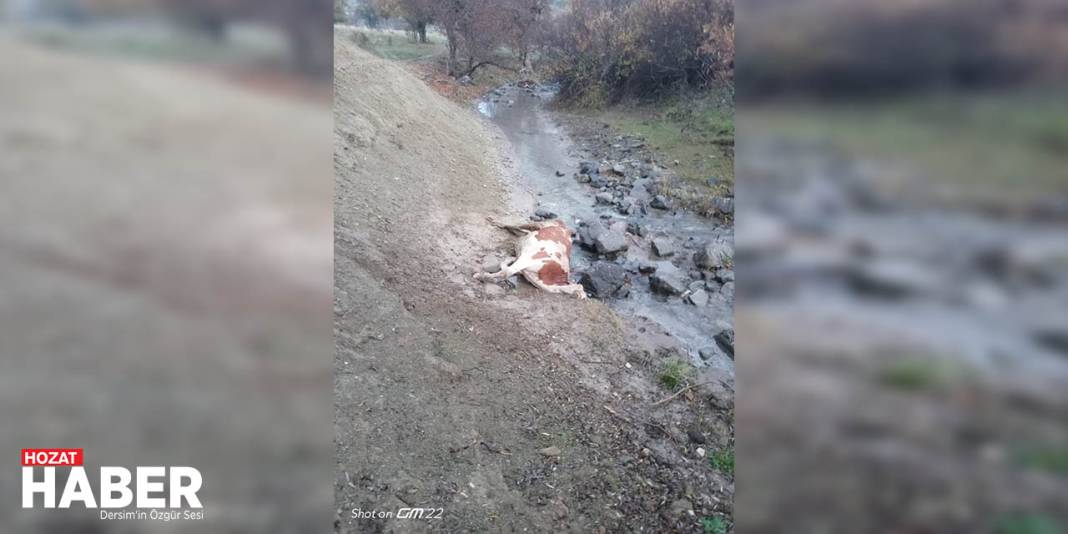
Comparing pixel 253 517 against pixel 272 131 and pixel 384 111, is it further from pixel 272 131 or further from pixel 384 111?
pixel 384 111

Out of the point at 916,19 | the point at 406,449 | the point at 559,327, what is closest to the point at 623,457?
the point at 559,327

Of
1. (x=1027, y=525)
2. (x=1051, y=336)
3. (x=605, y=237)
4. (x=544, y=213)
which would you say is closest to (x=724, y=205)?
(x=605, y=237)

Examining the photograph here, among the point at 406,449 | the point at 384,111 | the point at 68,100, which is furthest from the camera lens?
the point at 384,111

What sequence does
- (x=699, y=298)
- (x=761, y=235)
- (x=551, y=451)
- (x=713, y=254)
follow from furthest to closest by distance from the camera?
1. (x=699, y=298)
2. (x=713, y=254)
3. (x=551, y=451)
4. (x=761, y=235)

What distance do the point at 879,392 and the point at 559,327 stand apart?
1768 millimetres

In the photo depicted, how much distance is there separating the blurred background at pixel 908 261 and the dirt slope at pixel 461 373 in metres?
0.89

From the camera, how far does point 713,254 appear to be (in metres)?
3.49

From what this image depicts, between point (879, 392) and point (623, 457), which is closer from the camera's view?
point (879, 392)

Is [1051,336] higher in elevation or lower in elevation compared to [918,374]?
higher

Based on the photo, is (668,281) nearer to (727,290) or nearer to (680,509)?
(727,290)

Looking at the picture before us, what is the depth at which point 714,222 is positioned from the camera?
3.50 metres

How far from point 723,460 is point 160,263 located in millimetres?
2650

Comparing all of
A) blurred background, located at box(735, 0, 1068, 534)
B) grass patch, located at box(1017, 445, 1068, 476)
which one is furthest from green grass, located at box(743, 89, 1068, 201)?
grass patch, located at box(1017, 445, 1068, 476)

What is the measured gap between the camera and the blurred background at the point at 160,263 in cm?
212
